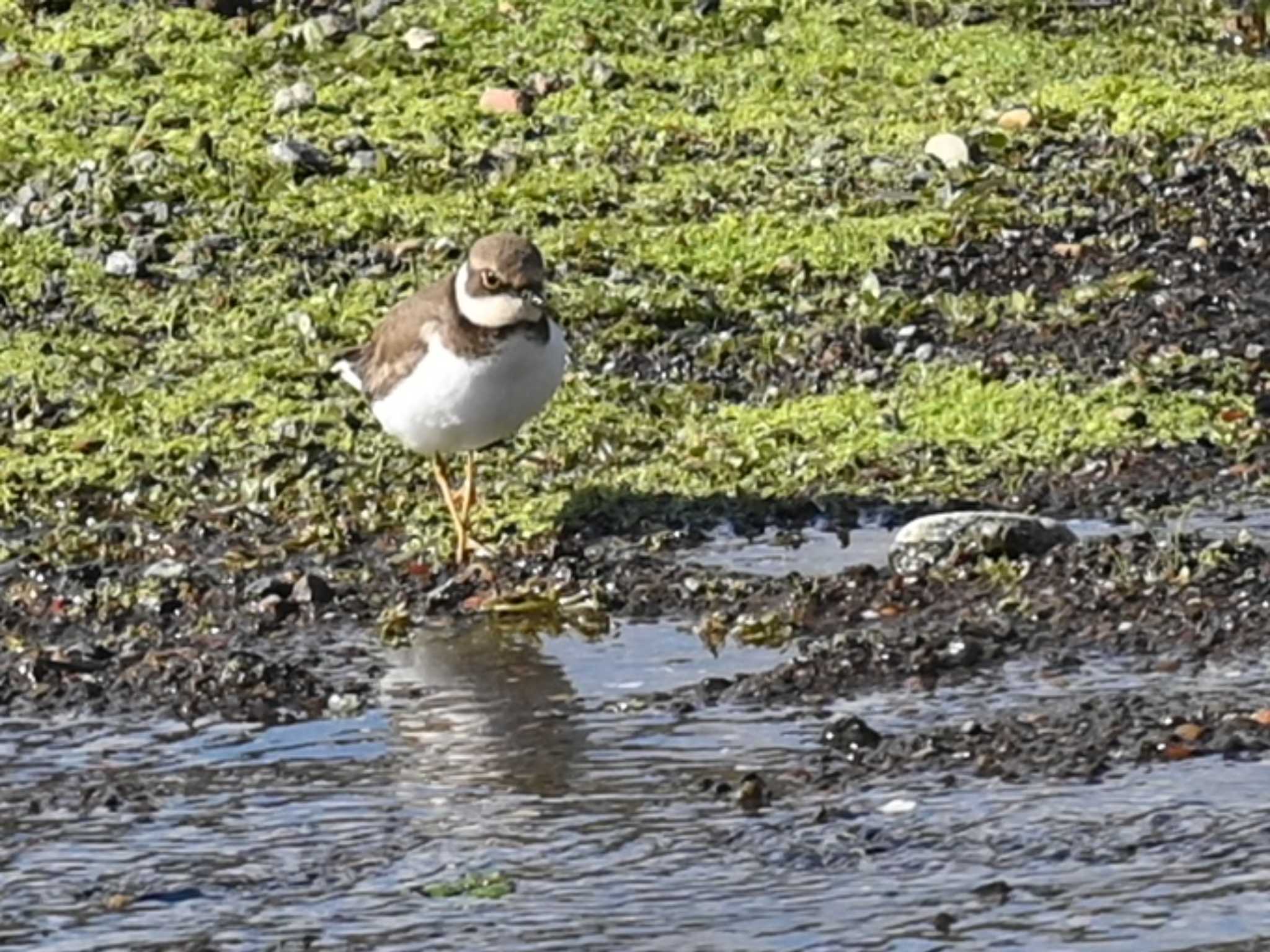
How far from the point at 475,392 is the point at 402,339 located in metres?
0.43

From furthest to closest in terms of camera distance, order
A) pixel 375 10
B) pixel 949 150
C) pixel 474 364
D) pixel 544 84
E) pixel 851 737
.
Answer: pixel 375 10, pixel 544 84, pixel 949 150, pixel 474 364, pixel 851 737

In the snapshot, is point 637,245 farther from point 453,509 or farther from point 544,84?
point 453,509

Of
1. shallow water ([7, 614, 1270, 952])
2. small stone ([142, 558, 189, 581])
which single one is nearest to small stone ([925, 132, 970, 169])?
small stone ([142, 558, 189, 581])

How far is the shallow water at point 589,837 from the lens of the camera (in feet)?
20.9

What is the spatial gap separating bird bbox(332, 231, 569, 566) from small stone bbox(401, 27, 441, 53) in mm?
4654

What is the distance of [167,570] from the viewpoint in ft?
30.1

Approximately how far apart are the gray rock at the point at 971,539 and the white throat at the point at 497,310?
1254 mm

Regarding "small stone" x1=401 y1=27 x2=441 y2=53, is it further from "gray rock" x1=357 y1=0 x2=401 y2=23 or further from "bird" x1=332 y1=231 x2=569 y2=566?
"bird" x1=332 y1=231 x2=569 y2=566

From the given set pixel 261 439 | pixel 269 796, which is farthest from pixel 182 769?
pixel 261 439

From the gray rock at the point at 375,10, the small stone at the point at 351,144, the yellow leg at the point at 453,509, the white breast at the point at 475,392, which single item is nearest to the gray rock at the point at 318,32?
the gray rock at the point at 375,10

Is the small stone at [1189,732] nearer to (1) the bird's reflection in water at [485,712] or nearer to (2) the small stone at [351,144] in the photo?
(1) the bird's reflection in water at [485,712]

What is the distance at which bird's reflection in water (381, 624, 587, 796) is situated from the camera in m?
7.41

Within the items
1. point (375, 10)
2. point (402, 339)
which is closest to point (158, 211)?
point (375, 10)

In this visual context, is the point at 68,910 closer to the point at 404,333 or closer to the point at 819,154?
the point at 404,333
